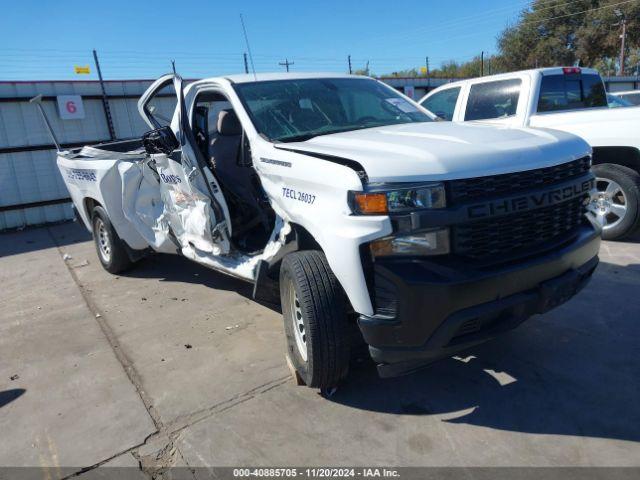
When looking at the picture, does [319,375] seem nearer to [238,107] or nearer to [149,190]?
[238,107]

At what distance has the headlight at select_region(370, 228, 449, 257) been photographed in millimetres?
2479

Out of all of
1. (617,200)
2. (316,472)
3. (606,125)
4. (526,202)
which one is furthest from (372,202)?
(617,200)

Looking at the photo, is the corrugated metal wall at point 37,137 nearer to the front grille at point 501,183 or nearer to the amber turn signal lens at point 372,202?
the amber turn signal lens at point 372,202

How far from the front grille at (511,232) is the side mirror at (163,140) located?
264 cm

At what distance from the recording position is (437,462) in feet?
8.37

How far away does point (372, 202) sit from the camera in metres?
2.49

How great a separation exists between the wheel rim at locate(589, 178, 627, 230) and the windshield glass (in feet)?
9.89

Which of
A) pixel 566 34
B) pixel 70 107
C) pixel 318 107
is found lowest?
pixel 318 107

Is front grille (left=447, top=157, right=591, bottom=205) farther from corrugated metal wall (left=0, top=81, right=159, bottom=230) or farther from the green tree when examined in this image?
the green tree

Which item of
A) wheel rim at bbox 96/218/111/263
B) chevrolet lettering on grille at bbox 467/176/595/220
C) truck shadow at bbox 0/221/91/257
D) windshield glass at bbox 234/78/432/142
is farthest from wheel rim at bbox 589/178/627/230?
truck shadow at bbox 0/221/91/257

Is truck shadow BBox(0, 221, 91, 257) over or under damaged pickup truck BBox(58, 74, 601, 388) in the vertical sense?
under

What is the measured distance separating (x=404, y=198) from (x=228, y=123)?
2009mm

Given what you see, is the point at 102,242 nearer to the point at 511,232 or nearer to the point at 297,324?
the point at 297,324

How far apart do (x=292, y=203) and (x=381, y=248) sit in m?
0.81
